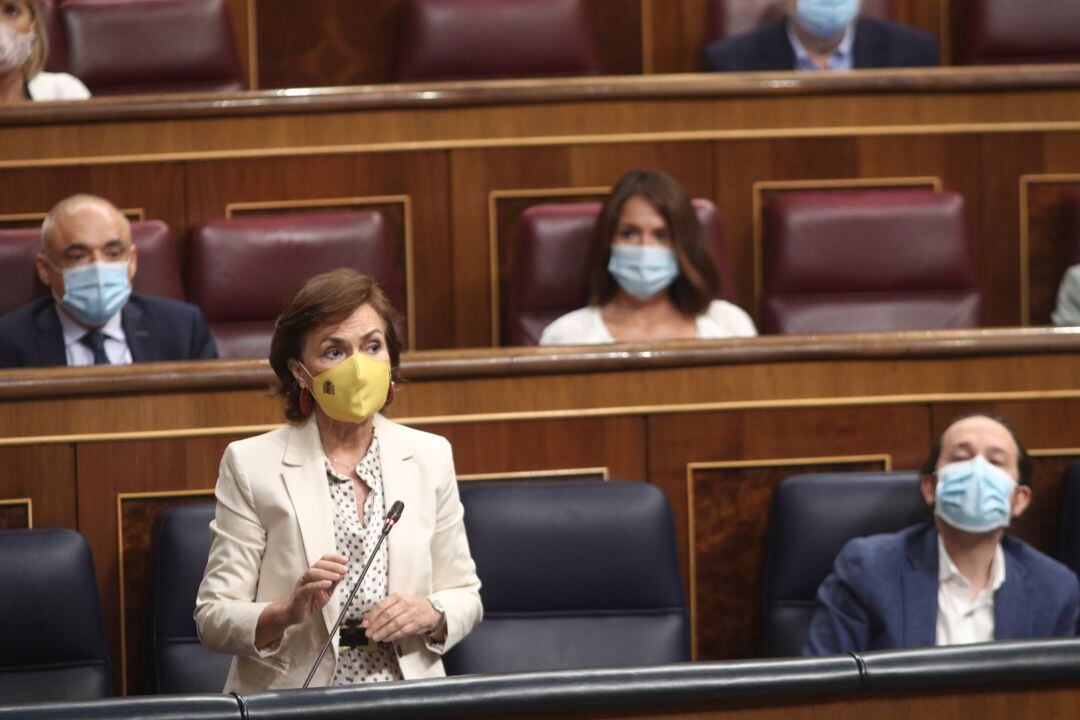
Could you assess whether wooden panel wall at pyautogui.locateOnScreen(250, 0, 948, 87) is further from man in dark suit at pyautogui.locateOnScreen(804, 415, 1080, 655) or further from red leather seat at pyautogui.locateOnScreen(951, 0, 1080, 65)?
man in dark suit at pyautogui.locateOnScreen(804, 415, 1080, 655)

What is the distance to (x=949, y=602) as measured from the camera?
996mm

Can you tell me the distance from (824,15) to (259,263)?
637mm

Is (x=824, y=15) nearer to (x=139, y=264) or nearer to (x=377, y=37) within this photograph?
(x=377, y=37)

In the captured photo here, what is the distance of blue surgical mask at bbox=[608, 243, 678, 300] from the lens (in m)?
1.29

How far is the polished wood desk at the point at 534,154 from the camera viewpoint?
1.39 metres

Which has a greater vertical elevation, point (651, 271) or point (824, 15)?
point (824, 15)

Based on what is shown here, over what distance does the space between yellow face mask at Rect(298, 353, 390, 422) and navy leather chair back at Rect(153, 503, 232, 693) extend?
0.18 metres

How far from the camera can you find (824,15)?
158 centimetres

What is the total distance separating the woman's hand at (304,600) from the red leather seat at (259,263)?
570 mm

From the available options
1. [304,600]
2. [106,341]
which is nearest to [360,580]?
[304,600]

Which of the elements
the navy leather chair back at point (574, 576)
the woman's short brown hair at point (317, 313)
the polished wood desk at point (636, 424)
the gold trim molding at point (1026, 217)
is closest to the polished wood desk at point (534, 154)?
the gold trim molding at point (1026, 217)

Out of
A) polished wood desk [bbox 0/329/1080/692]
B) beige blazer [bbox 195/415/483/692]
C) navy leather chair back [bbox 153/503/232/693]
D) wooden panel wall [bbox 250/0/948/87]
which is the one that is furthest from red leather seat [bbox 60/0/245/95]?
beige blazer [bbox 195/415/483/692]

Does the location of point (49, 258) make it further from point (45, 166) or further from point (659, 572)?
point (659, 572)

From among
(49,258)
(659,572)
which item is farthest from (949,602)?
(49,258)
